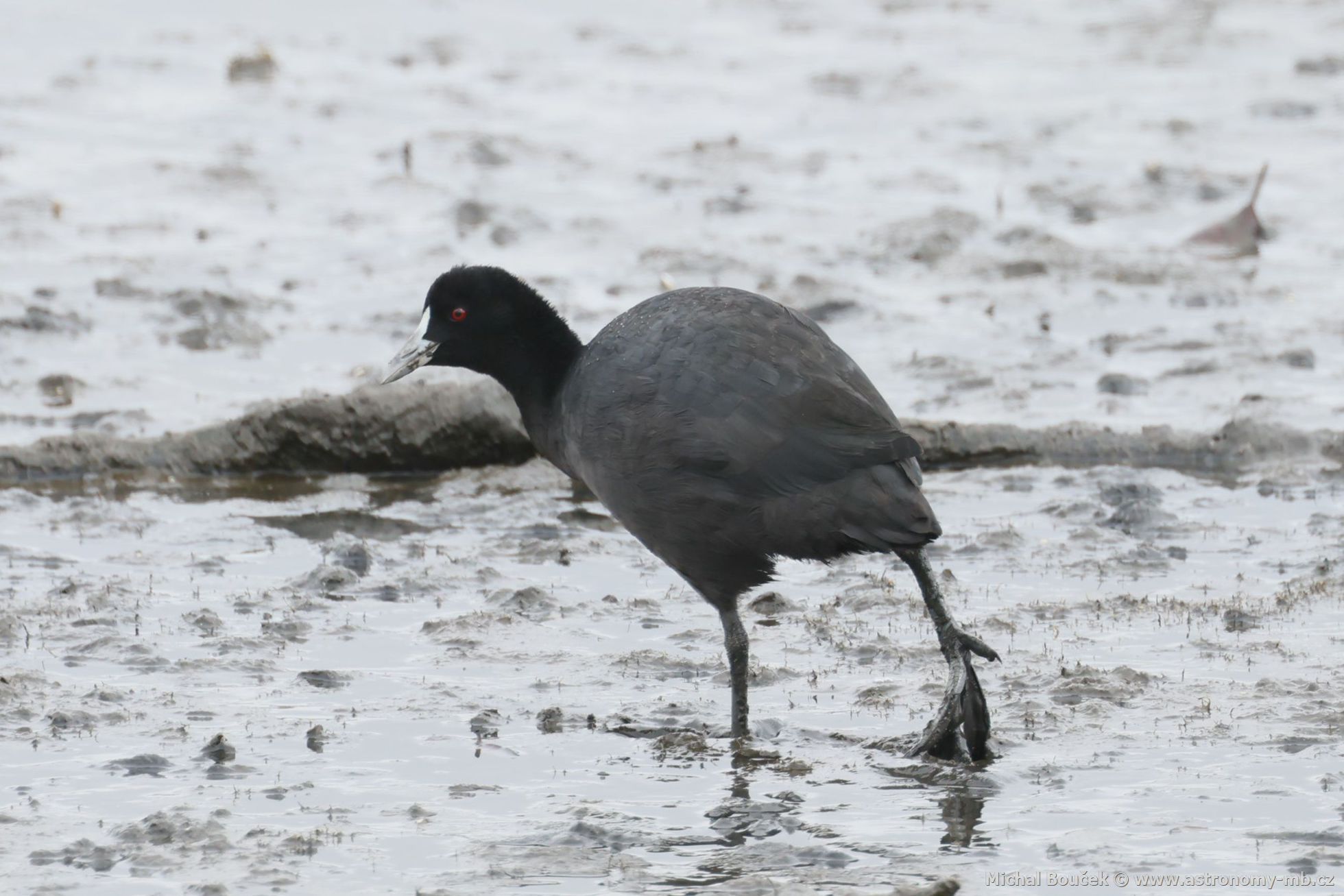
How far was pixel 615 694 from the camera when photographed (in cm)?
573

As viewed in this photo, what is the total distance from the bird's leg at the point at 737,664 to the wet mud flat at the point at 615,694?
81mm

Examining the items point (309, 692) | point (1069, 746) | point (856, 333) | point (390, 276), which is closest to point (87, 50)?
point (390, 276)

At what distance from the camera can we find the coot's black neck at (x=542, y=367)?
610cm

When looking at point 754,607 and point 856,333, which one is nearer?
point 754,607

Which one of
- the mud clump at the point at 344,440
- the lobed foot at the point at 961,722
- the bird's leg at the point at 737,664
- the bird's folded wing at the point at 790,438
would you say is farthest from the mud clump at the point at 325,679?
the mud clump at the point at 344,440

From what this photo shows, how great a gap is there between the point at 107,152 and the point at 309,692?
Answer: 826 cm

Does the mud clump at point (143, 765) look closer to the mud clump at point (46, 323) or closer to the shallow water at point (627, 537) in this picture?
the shallow water at point (627, 537)

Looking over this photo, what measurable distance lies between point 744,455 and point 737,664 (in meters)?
0.64

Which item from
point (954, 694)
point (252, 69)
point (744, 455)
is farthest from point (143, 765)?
point (252, 69)

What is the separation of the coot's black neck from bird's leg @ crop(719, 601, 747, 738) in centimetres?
85

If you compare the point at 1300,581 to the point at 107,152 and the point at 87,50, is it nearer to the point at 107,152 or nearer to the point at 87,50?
the point at 107,152

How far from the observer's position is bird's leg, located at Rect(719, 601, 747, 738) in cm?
541

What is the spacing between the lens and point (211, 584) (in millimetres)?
6664

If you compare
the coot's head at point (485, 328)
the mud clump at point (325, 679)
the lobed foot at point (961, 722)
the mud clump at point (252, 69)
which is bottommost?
the lobed foot at point (961, 722)
